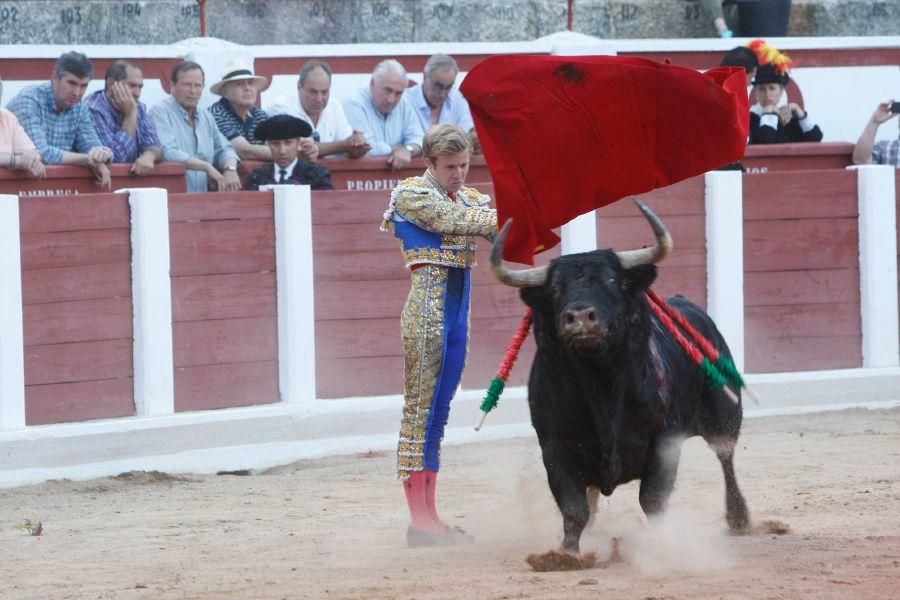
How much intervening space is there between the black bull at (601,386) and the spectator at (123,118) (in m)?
2.95

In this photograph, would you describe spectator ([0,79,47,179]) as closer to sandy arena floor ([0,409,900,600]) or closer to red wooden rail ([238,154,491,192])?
red wooden rail ([238,154,491,192])

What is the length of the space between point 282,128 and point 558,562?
3.12 m

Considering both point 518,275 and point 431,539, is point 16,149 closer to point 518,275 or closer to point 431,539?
point 431,539

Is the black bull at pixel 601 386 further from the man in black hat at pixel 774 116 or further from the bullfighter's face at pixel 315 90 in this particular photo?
the man in black hat at pixel 774 116

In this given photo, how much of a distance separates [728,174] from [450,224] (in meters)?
3.33

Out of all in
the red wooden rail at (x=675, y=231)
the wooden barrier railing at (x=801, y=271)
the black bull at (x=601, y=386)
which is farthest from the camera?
the wooden barrier railing at (x=801, y=271)

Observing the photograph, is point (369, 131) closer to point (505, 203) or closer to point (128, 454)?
point (128, 454)

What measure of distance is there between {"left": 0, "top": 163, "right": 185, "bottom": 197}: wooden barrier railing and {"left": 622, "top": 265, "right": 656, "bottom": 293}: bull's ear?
291 cm

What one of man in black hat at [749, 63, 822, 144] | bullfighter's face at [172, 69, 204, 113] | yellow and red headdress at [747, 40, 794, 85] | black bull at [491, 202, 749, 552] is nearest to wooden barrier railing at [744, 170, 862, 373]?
man in black hat at [749, 63, 822, 144]

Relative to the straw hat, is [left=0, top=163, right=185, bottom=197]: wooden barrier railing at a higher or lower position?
lower

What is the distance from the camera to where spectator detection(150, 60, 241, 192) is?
6.77 m

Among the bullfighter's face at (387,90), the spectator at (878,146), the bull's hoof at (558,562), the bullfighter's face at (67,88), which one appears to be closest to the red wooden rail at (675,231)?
the bullfighter's face at (387,90)

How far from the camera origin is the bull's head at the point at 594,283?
3.90 metres

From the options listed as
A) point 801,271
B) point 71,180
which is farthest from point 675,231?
point 71,180
